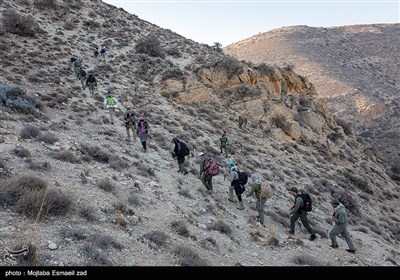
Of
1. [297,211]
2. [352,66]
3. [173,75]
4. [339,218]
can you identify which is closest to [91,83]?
[173,75]

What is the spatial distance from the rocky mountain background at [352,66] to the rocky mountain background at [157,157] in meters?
9.29

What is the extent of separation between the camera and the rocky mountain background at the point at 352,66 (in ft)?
148

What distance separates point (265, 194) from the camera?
421 inches

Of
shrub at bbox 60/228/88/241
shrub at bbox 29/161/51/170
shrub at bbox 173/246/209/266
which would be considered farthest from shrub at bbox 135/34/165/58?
shrub at bbox 60/228/88/241

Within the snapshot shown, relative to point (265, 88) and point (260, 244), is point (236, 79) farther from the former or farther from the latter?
point (260, 244)

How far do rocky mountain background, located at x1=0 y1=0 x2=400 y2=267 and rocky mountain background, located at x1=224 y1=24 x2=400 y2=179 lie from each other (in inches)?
366

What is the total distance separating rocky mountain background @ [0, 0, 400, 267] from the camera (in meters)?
6.91

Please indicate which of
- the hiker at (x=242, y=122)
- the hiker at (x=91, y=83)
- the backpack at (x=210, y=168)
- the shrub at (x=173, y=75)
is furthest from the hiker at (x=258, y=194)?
the shrub at (x=173, y=75)

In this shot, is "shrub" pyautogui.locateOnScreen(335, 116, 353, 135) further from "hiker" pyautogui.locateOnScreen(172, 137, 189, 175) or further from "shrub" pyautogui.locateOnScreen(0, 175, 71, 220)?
"shrub" pyautogui.locateOnScreen(0, 175, 71, 220)

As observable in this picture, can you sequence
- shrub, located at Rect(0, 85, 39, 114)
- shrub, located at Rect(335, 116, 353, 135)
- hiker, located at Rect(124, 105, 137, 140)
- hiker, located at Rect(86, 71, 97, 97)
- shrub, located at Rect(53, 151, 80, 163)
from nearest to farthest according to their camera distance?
shrub, located at Rect(53, 151, 80, 163), shrub, located at Rect(0, 85, 39, 114), hiker, located at Rect(124, 105, 137, 140), hiker, located at Rect(86, 71, 97, 97), shrub, located at Rect(335, 116, 353, 135)

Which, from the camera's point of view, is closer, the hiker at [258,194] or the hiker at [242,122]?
the hiker at [258,194]

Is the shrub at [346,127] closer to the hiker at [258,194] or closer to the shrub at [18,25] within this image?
the hiker at [258,194]

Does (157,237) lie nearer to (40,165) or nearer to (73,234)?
(73,234)

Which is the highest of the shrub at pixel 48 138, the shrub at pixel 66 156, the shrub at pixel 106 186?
the shrub at pixel 48 138
